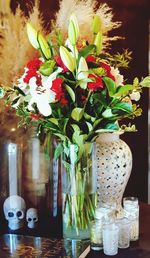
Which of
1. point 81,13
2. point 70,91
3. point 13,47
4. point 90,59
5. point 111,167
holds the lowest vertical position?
point 111,167

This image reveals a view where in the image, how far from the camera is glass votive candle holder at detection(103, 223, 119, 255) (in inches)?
45.2

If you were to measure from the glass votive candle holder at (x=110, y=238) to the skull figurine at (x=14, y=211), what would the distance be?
0.36 meters

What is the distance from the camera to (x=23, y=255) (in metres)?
1.16

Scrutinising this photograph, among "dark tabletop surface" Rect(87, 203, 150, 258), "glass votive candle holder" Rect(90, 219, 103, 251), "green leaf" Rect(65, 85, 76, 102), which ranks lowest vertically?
"dark tabletop surface" Rect(87, 203, 150, 258)

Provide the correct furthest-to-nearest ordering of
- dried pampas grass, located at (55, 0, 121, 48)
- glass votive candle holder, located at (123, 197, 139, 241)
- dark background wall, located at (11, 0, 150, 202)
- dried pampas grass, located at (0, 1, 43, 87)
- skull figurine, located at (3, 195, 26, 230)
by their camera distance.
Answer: dark background wall, located at (11, 0, 150, 202), dried pampas grass, located at (55, 0, 121, 48), dried pampas grass, located at (0, 1, 43, 87), skull figurine, located at (3, 195, 26, 230), glass votive candle holder, located at (123, 197, 139, 241)

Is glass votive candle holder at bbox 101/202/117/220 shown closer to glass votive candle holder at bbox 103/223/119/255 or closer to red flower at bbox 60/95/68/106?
glass votive candle holder at bbox 103/223/119/255

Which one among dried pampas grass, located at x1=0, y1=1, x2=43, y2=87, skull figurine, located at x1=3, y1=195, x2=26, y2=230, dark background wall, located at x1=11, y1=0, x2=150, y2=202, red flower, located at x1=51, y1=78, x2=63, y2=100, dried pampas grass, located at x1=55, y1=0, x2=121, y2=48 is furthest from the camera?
dark background wall, located at x1=11, y1=0, x2=150, y2=202

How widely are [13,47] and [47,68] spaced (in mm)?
674

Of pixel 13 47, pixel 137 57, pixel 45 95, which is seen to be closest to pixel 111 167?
pixel 45 95

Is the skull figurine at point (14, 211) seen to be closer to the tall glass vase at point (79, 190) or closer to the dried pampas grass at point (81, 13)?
the tall glass vase at point (79, 190)

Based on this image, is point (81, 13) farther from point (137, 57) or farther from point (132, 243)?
point (132, 243)

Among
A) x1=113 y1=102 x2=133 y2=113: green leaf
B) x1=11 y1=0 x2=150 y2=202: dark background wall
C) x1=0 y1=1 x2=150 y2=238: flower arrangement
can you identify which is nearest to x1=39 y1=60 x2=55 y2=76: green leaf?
x1=0 y1=1 x2=150 y2=238: flower arrangement

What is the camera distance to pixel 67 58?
115cm

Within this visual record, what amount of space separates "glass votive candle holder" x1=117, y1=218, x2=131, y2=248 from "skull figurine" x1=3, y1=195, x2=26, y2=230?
37 cm
